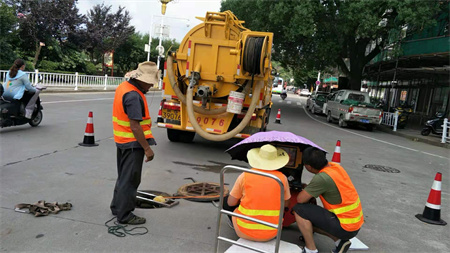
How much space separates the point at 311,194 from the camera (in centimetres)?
327

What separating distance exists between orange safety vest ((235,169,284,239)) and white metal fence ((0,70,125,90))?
53.9 ft

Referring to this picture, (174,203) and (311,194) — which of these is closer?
(311,194)

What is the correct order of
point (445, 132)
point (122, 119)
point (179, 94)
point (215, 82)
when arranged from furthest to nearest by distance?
point (445, 132) → point (215, 82) → point (179, 94) → point (122, 119)

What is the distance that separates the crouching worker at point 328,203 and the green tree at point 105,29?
96.3 ft

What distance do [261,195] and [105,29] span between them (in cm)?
3048

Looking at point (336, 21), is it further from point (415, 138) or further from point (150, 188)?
point (150, 188)

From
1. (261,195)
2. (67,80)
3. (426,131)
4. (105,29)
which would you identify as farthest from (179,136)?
(105,29)

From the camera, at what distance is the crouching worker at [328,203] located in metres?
3.25

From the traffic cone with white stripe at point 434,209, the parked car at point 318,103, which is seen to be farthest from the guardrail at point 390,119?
the traffic cone with white stripe at point 434,209

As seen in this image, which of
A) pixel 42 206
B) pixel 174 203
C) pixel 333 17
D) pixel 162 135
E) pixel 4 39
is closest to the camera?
pixel 42 206

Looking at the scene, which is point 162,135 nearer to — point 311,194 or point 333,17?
point 311,194

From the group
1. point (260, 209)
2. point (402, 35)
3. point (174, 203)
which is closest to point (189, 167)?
point (174, 203)

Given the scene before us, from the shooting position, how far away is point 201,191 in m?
5.22

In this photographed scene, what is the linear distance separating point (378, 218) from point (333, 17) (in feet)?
51.2
